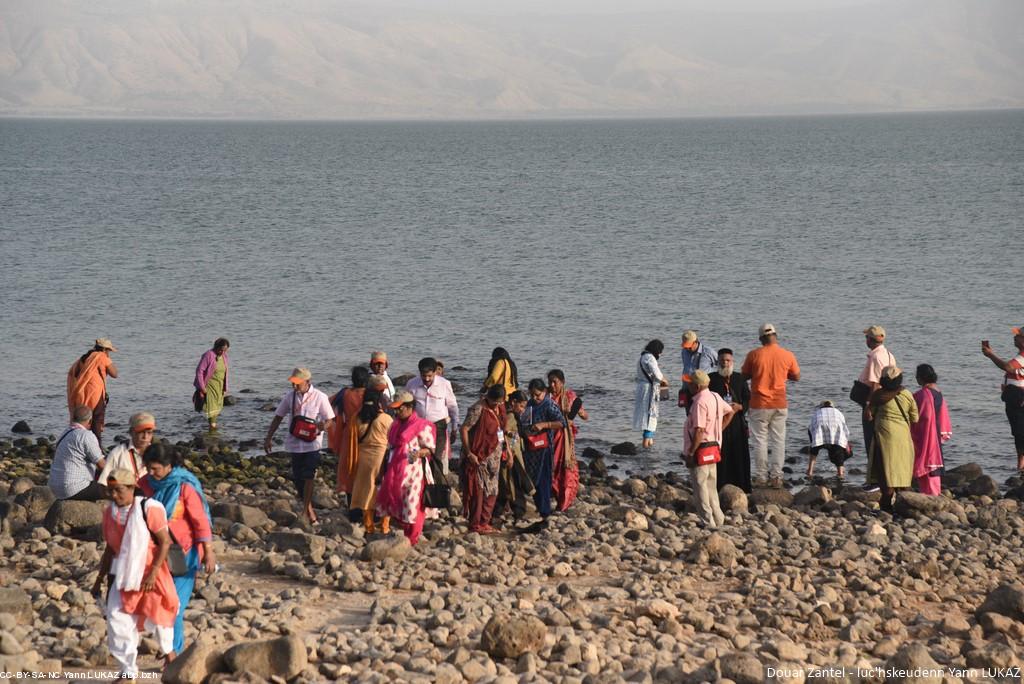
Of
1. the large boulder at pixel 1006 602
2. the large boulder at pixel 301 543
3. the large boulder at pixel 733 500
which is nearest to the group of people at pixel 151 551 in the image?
the large boulder at pixel 301 543

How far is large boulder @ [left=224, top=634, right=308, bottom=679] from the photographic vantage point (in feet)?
28.7

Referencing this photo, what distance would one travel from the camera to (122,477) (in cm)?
847

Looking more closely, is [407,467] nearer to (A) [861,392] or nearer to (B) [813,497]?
(B) [813,497]

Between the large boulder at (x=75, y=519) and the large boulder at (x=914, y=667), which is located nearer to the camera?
the large boulder at (x=914, y=667)

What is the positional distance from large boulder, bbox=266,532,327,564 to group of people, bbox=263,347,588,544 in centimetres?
68

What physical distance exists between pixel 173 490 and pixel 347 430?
421cm

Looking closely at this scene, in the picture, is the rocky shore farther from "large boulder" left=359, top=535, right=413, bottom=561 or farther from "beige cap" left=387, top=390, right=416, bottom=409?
"beige cap" left=387, top=390, right=416, bottom=409

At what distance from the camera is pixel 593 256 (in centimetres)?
4869

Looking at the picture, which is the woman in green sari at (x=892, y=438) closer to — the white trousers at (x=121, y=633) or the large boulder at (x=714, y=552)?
the large boulder at (x=714, y=552)

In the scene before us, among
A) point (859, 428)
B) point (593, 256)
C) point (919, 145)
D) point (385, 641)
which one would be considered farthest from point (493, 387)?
point (919, 145)

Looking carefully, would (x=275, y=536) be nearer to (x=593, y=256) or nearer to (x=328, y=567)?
(x=328, y=567)

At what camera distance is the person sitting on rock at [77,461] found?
1255 centimetres

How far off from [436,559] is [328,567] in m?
0.94

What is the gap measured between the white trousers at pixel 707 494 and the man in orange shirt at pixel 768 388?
2.33m
